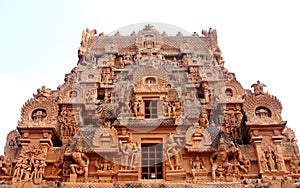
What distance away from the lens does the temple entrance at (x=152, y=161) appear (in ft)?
53.5

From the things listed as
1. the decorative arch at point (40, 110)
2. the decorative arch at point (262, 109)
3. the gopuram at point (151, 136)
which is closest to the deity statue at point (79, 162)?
the gopuram at point (151, 136)

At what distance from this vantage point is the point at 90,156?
1630cm

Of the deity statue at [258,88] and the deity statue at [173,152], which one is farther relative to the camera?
the deity statue at [258,88]

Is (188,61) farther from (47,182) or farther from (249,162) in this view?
(47,182)

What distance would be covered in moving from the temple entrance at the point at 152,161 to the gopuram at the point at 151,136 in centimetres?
5

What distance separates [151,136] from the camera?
17.0 meters

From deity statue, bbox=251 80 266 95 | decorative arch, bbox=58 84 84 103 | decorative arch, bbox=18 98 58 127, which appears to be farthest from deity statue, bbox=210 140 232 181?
decorative arch, bbox=58 84 84 103

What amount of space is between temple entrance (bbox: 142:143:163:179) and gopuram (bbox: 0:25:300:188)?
0.15 ft

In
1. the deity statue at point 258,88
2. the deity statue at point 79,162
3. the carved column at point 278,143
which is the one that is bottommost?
the deity statue at point 79,162

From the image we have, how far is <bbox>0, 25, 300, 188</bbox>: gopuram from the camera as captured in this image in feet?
51.7

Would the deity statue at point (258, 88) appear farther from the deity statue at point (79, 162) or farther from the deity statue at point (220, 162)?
the deity statue at point (79, 162)

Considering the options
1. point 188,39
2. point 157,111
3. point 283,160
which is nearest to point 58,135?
point 157,111

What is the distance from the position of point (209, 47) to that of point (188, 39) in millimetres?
1677

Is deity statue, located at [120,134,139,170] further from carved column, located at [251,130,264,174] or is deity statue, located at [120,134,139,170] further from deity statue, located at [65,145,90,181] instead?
carved column, located at [251,130,264,174]
